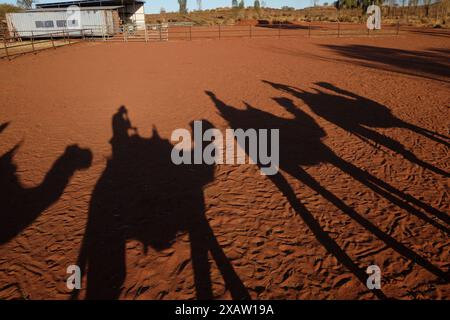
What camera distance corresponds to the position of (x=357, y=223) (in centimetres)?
→ 442

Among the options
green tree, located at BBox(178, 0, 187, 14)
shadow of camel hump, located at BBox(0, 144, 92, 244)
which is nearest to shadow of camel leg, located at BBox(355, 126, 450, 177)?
shadow of camel hump, located at BBox(0, 144, 92, 244)

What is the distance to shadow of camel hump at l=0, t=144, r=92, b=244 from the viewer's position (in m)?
4.53

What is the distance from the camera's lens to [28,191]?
17.4 feet

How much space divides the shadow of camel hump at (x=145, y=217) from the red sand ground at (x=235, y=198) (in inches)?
0.9

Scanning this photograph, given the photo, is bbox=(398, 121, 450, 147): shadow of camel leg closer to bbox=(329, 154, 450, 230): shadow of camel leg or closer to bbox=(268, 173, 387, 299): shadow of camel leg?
bbox=(329, 154, 450, 230): shadow of camel leg

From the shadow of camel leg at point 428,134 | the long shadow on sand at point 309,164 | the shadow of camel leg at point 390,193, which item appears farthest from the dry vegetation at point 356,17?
the shadow of camel leg at point 390,193

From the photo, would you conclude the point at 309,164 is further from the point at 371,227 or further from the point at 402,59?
the point at 402,59

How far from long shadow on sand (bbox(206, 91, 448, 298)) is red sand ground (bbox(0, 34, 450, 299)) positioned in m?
0.03

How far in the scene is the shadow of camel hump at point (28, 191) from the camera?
4.53 metres
